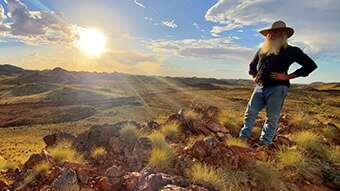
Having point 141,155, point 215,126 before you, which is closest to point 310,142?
point 215,126

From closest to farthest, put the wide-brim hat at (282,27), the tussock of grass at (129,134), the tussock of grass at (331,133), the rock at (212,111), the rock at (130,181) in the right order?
1. the rock at (130,181)
2. the wide-brim hat at (282,27)
3. the tussock of grass at (129,134)
4. the tussock of grass at (331,133)
5. the rock at (212,111)

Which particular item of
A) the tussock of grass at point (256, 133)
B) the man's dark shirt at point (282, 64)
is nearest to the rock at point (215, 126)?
the tussock of grass at point (256, 133)

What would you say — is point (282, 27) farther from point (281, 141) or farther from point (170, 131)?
point (170, 131)

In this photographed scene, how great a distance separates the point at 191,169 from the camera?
18.1 ft

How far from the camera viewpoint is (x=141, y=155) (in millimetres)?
6348

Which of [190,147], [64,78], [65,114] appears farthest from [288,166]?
[64,78]

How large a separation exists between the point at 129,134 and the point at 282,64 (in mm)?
4045

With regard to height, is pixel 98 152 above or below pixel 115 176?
below

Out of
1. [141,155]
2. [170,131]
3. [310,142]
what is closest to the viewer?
[141,155]

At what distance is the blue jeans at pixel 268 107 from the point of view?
6.61 m

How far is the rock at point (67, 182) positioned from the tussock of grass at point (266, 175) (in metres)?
3.00

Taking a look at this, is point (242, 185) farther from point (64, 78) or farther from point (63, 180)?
point (64, 78)

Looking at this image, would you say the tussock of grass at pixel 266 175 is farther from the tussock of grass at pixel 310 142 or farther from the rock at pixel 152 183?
the tussock of grass at pixel 310 142

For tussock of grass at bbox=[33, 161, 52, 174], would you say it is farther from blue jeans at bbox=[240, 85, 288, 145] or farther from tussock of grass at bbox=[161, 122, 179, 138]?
blue jeans at bbox=[240, 85, 288, 145]
